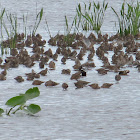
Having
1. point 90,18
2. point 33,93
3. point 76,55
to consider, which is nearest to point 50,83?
point 33,93

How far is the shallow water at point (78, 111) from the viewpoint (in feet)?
10.4

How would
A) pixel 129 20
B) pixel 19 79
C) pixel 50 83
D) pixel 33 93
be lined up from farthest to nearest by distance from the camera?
pixel 129 20
pixel 19 79
pixel 50 83
pixel 33 93

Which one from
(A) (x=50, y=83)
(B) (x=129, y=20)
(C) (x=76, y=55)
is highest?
(B) (x=129, y=20)

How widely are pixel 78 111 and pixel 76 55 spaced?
2569 millimetres

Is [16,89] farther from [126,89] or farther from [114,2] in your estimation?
[114,2]

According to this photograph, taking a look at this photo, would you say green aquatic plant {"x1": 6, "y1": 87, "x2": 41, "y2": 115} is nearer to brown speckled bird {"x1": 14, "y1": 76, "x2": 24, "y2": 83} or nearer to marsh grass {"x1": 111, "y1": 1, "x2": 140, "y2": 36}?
brown speckled bird {"x1": 14, "y1": 76, "x2": 24, "y2": 83}

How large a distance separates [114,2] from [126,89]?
6571 mm

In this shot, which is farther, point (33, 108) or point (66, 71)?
point (66, 71)

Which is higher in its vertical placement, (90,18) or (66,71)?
(90,18)

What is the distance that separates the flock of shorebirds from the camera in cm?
489

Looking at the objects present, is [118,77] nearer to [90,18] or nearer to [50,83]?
[50,83]

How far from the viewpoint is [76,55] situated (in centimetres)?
625

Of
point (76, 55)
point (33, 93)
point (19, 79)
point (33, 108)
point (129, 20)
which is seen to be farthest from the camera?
point (129, 20)

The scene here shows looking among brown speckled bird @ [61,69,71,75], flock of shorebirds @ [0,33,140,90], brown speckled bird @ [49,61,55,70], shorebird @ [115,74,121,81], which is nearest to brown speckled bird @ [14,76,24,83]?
flock of shorebirds @ [0,33,140,90]
